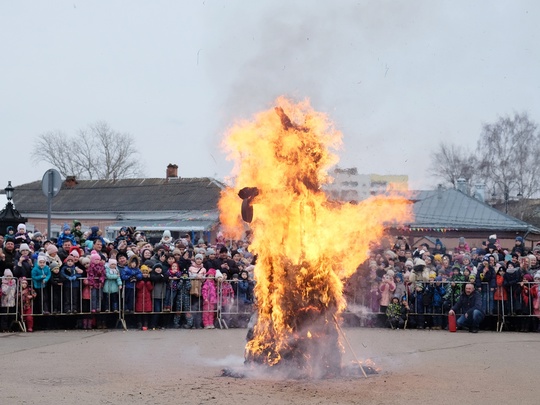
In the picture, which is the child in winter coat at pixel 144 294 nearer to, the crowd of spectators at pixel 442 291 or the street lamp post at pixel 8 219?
the crowd of spectators at pixel 442 291

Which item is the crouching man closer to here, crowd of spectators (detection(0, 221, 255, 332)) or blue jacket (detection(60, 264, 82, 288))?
crowd of spectators (detection(0, 221, 255, 332))

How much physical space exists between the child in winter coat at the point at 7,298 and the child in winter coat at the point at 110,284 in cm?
184

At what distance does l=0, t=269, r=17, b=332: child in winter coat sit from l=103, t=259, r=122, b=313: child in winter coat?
72.5 inches

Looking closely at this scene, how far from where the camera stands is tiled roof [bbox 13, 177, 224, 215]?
1900 inches

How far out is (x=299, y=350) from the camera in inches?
386

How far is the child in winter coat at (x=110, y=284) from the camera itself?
15711mm

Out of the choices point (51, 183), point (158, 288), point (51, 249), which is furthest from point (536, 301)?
point (51, 183)

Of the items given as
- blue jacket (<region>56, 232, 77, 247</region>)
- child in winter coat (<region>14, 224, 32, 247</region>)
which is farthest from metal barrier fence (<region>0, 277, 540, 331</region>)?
child in winter coat (<region>14, 224, 32, 247</region>)

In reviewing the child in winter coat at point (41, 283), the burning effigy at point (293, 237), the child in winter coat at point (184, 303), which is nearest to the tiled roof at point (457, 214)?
the child in winter coat at point (184, 303)

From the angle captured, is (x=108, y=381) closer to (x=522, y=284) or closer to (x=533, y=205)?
(x=522, y=284)

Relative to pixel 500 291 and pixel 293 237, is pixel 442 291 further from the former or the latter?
pixel 293 237

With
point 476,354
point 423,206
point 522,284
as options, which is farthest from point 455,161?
point 476,354

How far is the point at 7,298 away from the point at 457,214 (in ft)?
96.0

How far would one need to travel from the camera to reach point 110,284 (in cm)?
1577
